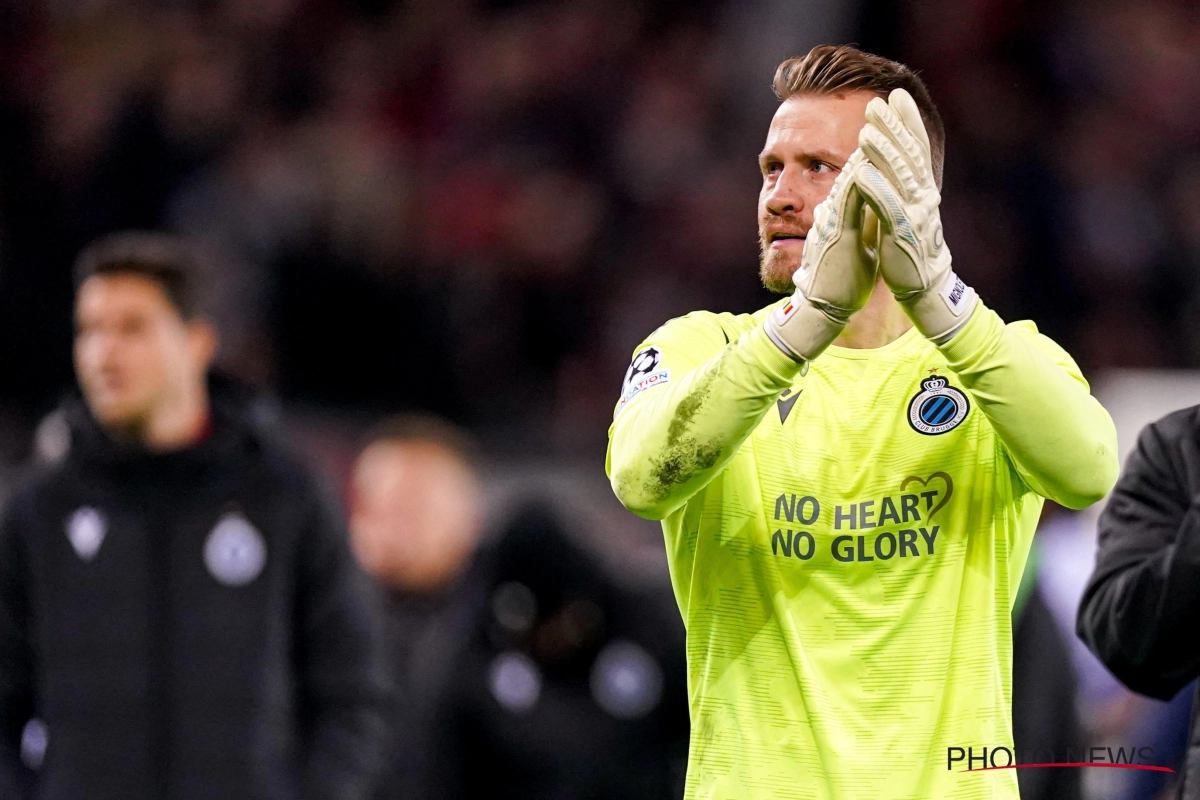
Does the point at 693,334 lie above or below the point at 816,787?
above

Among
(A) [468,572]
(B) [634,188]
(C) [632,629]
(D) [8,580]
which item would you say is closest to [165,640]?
(D) [8,580]

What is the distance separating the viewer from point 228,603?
4.54 metres

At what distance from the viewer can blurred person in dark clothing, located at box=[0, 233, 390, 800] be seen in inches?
176

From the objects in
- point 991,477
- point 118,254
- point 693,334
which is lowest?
point 991,477

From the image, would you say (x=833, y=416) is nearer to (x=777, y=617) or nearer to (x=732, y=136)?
(x=777, y=617)

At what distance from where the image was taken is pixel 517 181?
795cm

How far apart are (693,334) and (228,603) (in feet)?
8.04

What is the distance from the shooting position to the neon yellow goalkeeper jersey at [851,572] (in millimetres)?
2418

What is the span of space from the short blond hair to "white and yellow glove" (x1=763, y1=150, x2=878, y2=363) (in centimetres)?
47

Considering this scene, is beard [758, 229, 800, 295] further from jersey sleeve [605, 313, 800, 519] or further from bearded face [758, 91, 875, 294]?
jersey sleeve [605, 313, 800, 519]

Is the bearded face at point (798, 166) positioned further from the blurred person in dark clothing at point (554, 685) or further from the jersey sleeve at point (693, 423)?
the blurred person in dark clothing at point (554, 685)

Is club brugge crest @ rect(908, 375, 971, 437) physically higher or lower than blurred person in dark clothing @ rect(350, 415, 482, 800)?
higher

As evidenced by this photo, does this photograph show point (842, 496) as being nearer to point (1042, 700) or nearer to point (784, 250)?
point (784, 250)

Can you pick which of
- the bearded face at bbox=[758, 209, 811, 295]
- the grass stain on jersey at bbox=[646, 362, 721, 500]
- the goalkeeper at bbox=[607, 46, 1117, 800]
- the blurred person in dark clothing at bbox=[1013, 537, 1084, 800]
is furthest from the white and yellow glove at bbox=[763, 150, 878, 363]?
the blurred person in dark clothing at bbox=[1013, 537, 1084, 800]
